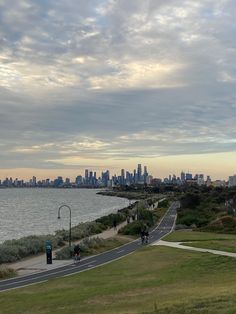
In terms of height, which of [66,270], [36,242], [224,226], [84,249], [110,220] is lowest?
[66,270]

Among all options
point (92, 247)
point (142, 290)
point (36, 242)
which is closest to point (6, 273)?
point (142, 290)

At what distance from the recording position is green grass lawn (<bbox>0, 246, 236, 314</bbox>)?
1720cm

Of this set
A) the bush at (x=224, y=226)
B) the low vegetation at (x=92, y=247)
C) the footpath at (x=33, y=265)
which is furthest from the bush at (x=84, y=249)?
the bush at (x=224, y=226)

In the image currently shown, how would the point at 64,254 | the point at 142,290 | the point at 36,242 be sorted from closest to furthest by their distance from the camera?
the point at 142,290 → the point at 64,254 → the point at 36,242

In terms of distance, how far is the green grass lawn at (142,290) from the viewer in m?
17.2

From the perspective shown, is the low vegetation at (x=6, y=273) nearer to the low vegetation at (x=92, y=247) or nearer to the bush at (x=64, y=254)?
the bush at (x=64, y=254)

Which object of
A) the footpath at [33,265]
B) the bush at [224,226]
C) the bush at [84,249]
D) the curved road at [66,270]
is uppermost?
the bush at [224,226]

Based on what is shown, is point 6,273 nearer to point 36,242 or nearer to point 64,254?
point 64,254

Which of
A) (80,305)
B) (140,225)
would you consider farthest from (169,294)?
(140,225)

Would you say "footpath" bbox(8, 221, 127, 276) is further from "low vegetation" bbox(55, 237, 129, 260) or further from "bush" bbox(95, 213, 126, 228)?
"bush" bbox(95, 213, 126, 228)

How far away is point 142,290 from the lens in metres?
23.6

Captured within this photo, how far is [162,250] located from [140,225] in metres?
27.0

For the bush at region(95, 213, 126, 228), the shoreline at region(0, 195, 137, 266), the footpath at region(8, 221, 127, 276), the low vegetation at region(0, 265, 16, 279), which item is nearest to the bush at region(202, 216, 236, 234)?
the shoreline at region(0, 195, 137, 266)

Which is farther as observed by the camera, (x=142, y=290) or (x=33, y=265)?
(x=33, y=265)
